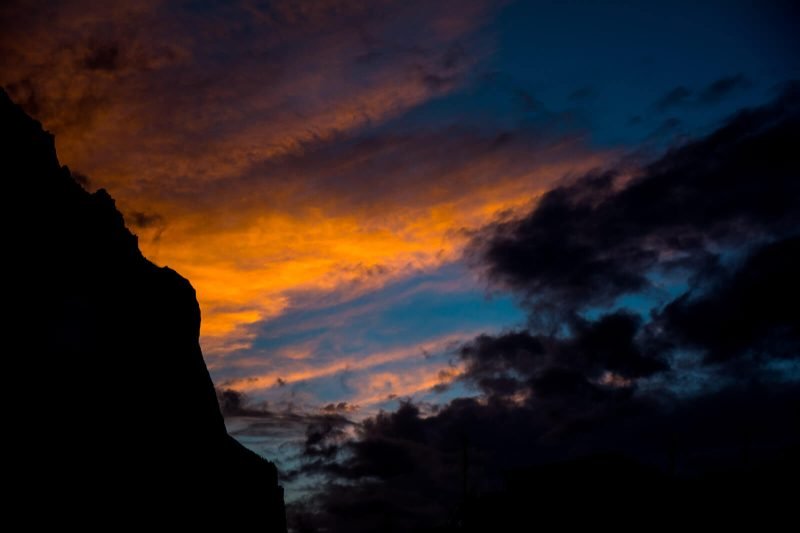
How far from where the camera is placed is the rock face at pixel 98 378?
31359mm

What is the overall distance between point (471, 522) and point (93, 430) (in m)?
26.9

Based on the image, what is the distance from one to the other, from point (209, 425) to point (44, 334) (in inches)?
648

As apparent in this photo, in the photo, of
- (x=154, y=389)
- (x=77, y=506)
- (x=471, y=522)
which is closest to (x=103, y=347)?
(x=154, y=389)

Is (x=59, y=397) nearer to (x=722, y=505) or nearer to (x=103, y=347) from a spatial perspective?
(x=103, y=347)

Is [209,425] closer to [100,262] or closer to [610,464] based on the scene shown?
[100,262]

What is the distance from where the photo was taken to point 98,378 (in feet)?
119

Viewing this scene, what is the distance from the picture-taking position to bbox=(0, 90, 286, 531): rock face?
3136cm

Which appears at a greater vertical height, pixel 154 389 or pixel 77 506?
pixel 154 389

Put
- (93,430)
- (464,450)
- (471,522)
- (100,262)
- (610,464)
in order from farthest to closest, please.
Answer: (464,450)
(471,522)
(610,464)
(100,262)
(93,430)

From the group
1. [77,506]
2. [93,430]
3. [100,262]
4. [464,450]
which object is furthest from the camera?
[464,450]

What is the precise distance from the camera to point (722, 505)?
3872 cm

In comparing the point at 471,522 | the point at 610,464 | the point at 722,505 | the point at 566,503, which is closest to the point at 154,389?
the point at 471,522

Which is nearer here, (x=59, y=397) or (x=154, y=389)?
(x=59, y=397)

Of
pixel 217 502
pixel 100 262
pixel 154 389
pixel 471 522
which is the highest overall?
pixel 100 262
